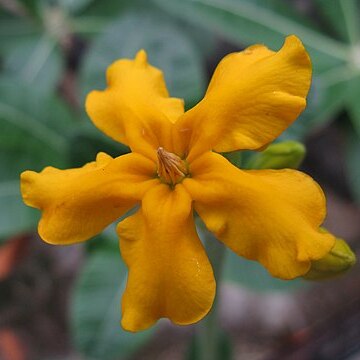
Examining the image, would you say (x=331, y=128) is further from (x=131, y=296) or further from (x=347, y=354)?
(x=131, y=296)

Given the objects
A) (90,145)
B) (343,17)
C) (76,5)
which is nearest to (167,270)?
(90,145)

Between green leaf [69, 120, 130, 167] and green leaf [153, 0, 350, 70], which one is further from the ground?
green leaf [153, 0, 350, 70]

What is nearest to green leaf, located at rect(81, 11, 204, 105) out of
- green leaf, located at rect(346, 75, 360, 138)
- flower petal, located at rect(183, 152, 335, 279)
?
green leaf, located at rect(346, 75, 360, 138)

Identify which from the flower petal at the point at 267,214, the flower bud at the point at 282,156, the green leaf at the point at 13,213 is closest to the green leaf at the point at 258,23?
the green leaf at the point at 13,213

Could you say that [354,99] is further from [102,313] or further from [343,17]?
[102,313]

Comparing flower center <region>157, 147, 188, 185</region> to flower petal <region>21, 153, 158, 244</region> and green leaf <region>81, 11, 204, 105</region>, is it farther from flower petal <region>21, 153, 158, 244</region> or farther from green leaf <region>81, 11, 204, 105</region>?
green leaf <region>81, 11, 204, 105</region>

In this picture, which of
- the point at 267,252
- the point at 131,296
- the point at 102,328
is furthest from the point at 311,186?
the point at 102,328
